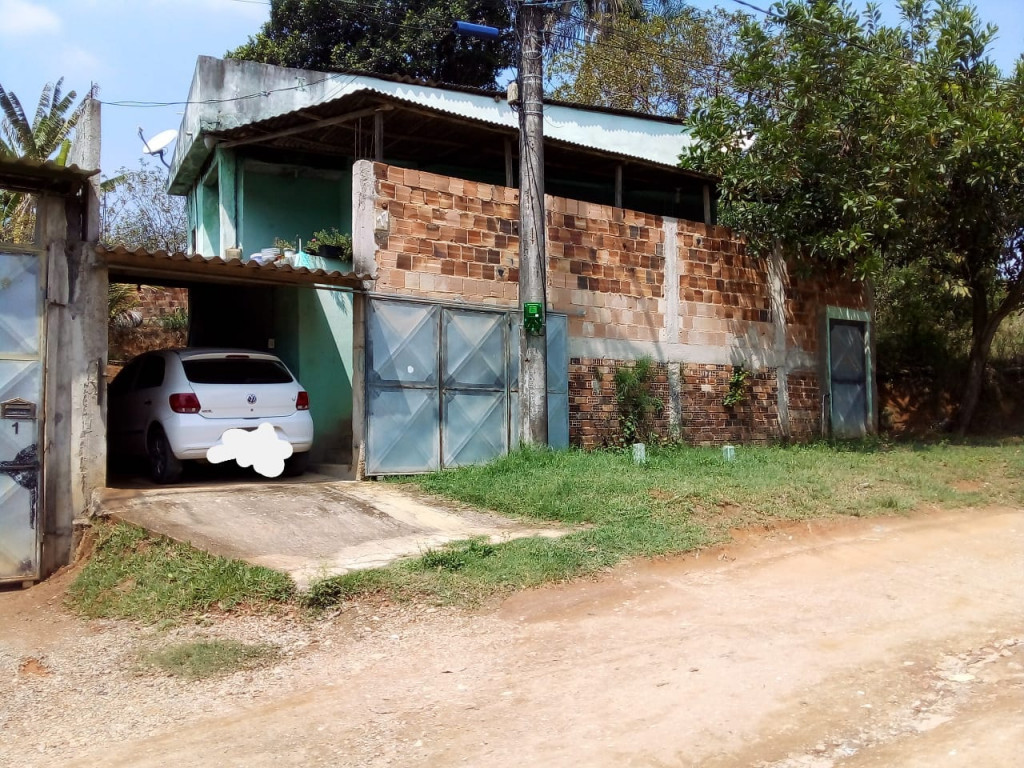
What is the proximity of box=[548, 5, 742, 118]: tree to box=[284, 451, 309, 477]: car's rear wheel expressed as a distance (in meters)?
15.1

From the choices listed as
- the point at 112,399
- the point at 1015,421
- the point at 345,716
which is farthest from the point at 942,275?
the point at 345,716

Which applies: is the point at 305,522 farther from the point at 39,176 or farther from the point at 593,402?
the point at 593,402

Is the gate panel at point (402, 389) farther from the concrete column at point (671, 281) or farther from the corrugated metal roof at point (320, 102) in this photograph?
the concrete column at point (671, 281)

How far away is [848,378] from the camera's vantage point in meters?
15.7

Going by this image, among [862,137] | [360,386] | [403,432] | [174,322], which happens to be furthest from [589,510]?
[174,322]

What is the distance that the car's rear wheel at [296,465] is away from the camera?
1048 centimetres

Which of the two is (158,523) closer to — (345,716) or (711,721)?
(345,716)

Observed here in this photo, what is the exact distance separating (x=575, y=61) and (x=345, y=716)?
22018 millimetres

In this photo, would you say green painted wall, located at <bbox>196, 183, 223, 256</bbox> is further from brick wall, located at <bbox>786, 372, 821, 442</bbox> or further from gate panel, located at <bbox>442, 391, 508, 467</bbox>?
brick wall, located at <bbox>786, 372, 821, 442</bbox>

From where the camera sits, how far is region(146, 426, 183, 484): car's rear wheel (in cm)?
946

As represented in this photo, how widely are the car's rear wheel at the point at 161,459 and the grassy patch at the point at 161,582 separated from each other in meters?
1.86

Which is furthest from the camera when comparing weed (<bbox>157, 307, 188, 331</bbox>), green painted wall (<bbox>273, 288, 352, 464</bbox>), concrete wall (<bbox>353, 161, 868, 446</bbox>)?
weed (<bbox>157, 307, 188, 331</bbox>)

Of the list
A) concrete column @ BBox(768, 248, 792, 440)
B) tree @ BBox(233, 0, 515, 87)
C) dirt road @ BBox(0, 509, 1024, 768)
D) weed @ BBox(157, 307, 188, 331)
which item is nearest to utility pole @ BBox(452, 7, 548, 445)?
dirt road @ BBox(0, 509, 1024, 768)

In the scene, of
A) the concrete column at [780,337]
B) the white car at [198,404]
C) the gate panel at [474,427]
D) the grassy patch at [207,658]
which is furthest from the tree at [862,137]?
the grassy patch at [207,658]
